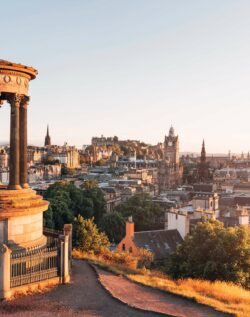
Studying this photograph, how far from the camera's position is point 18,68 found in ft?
66.6

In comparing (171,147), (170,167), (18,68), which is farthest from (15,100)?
(171,147)

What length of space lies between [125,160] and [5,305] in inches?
6988

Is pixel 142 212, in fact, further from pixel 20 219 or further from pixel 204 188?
pixel 20 219

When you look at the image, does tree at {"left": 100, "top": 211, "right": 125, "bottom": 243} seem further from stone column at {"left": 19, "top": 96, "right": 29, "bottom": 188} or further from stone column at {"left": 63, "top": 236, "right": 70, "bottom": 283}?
stone column at {"left": 63, "top": 236, "right": 70, "bottom": 283}

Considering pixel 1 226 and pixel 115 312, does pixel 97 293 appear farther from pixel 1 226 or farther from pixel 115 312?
pixel 1 226

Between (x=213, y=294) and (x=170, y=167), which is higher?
(x=170, y=167)

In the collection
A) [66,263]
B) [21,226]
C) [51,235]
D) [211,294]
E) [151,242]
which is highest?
[21,226]

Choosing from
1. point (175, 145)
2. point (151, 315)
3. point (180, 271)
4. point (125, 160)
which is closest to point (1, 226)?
point (151, 315)

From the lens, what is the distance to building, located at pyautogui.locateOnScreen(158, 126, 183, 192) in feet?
469

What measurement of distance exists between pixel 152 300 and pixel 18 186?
27.5 ft

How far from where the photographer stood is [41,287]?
17.6 metres

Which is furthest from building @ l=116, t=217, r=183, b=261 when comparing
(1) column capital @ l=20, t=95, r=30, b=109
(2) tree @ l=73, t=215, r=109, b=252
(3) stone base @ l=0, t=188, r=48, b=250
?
(1) column capital @ l=20, t=95, r=30, b=109

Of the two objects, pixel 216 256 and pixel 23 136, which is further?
pixel 216 256

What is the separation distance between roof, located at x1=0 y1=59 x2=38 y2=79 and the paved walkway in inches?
418
